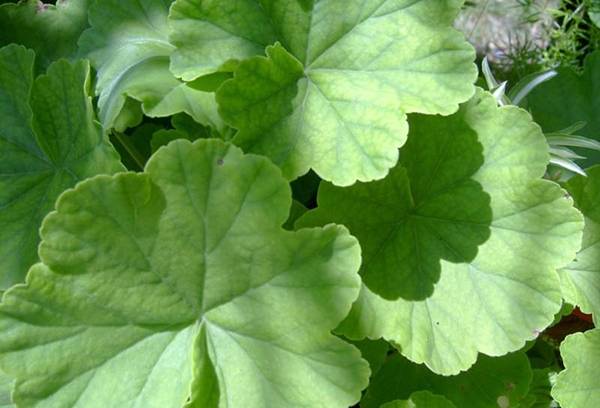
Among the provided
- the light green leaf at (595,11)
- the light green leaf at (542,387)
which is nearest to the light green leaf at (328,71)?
the light green leaf at (542,387)

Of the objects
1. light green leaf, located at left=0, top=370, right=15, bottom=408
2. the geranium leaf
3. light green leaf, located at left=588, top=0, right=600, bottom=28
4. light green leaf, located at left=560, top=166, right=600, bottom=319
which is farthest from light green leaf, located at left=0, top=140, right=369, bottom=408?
light green leaf, located at left=588, top=0, right=600, bottom=28

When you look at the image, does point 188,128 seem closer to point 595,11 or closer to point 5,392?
point 5,392

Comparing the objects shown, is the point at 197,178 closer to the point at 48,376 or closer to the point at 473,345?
the point at 48,376

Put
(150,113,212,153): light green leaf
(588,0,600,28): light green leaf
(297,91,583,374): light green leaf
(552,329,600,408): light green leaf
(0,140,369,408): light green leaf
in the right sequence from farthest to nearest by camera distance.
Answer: (588,0,600,28): light green leaf
(150,113,212,153): light green leaf
(552,329,600,408): light green leaf
(297,91,583,374): light green leaf
(0,140,369,408): light green leaf

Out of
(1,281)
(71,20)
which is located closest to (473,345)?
(1,281)

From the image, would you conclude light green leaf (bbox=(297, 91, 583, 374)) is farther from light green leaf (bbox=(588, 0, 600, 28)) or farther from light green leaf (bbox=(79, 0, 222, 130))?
light green leaf (bbox=(588, 0, 600, 28))

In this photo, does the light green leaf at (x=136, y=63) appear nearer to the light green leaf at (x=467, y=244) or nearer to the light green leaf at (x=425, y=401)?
the light green leaf at (x=467, y=244)
